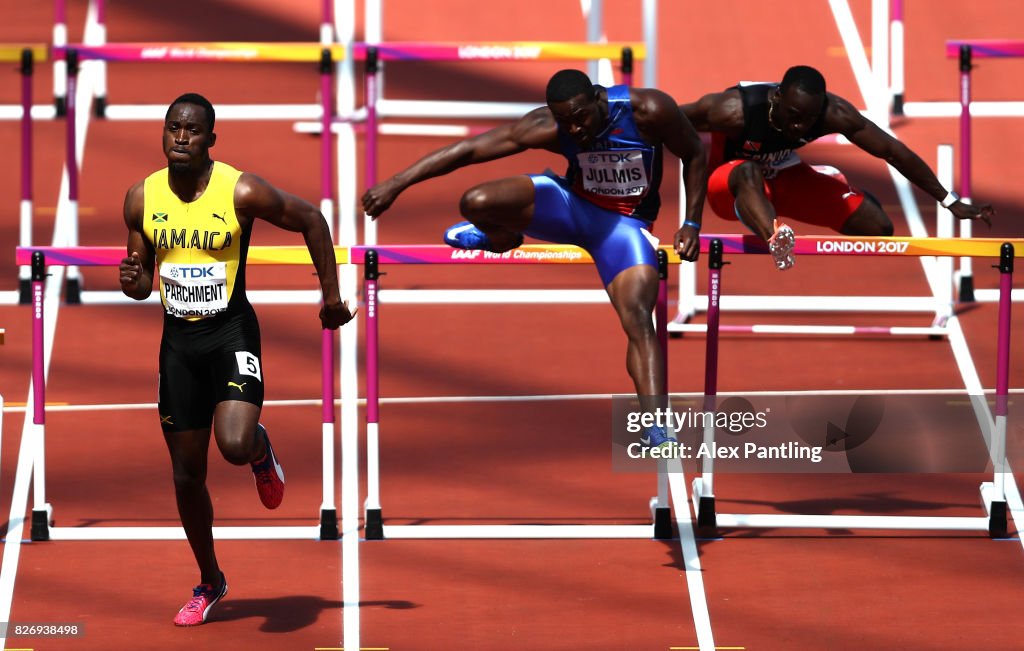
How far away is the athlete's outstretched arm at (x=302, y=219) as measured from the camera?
8742 mm

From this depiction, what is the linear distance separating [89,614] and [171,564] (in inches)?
26.5

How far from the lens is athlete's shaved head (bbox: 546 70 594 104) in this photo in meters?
9.39

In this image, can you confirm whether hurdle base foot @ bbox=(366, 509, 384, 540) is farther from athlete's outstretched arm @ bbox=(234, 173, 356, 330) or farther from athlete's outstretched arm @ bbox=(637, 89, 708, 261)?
athlete's outstretched arm @ bbox=(637, 89, 708, 261)

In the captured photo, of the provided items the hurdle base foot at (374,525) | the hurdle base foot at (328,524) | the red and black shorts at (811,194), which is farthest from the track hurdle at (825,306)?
the hurdle base foot at (328,524)

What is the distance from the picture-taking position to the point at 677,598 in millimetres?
9477

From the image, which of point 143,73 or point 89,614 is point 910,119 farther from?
point 89,614

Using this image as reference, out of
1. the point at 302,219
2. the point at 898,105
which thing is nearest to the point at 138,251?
the point at 302,219

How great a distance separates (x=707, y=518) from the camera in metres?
10.3

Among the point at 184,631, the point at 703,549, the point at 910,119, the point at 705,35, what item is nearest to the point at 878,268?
the point at 910,119

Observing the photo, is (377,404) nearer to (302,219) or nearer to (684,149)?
(302,219)

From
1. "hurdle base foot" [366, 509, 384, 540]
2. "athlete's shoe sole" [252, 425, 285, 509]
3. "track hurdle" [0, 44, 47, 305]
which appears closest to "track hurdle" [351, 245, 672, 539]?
"hurdle base foot" [366, 509, 384, 540]

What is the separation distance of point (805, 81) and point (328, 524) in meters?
3.15

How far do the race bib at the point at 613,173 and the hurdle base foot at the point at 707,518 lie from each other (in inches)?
62.7

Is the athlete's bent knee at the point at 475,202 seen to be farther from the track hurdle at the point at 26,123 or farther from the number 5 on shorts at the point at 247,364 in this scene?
the track hurdle at the point at 26,123
